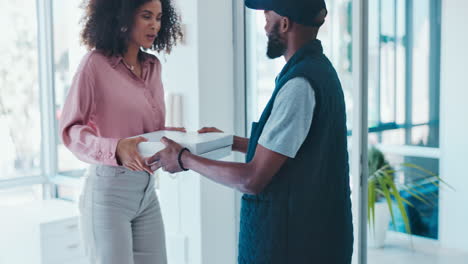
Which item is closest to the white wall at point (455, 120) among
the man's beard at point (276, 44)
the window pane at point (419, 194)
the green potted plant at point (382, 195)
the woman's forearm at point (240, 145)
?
the window pane at point (419, 194)

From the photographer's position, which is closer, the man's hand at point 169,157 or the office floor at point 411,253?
the man's hand at point 169,157

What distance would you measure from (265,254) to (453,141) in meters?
1.23

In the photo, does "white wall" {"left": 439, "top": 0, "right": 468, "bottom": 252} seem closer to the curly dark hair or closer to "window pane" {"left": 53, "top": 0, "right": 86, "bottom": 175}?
the curly dark hair

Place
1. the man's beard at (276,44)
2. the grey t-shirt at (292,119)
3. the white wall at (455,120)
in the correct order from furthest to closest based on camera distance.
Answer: the white wall at (455,120) → the man's beard at (276,44) → the grey t-shirt at (292,119)

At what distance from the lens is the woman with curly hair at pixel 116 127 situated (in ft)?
5.90

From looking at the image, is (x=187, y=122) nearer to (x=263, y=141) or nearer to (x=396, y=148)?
(x=396, y=148)

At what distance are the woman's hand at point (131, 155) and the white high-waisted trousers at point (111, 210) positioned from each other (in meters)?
0.10

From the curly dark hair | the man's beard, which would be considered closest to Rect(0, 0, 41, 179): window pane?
the curly dark hair

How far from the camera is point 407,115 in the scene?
96.0 inches

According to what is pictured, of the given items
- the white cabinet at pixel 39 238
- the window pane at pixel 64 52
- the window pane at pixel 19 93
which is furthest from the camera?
the window pane at pixel 64 52

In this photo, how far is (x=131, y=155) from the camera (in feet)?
5.57

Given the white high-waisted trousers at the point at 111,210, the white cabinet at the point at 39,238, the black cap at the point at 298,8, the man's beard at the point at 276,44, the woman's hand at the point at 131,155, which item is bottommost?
the white cabinet at the point at 39,238

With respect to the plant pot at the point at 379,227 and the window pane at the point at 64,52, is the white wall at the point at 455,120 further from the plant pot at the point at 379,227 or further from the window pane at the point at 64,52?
the window pane at the point at 64,52

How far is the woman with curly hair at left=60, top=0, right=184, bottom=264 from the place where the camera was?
180 centimetres
